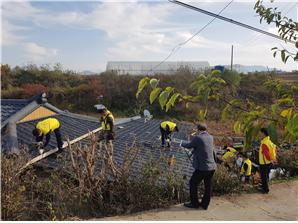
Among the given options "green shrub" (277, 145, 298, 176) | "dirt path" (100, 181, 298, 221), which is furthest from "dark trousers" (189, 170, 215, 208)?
"green shrub" (277, 145, 298, 176)

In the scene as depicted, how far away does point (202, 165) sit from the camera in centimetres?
599

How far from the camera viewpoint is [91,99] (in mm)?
33656

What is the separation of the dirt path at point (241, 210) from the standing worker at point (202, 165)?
194 mm

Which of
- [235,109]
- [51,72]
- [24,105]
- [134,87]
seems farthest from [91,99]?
[235,109]

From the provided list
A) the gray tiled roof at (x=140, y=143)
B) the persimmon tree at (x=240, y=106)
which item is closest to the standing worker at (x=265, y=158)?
the gray tiled roof at (x=140, y=143)

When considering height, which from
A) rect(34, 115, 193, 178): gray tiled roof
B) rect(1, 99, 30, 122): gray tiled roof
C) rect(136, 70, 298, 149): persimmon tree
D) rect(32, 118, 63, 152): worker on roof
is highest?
rect(136, 70, 298, 149): persimmon tree

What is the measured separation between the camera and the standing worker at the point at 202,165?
5.99 meters

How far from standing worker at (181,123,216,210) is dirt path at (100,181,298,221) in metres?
0.19

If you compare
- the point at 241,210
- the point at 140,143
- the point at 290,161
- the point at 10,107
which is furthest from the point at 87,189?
the point at 10,107

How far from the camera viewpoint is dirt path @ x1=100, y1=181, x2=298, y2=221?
18.5ft

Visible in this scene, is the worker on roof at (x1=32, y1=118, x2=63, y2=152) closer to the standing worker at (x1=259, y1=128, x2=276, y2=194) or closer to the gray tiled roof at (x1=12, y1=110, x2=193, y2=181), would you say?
the gray tiled roof at (x1=12, y1=110, x2=193, y2=181)

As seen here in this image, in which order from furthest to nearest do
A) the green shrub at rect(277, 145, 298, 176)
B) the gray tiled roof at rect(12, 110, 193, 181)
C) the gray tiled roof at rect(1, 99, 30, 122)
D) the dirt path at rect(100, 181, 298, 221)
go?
the gray tiled roof at rect(1, 99, 30, 122) < the green shrub at rect(277, 145, 298, 176) < the gray tiled roof at rect(12, 110, 193, 181) < the dirt path at rect(100, 181, 298, 221)

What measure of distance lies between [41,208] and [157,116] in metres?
24.8

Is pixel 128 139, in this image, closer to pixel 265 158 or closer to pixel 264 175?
pixel 265 158
